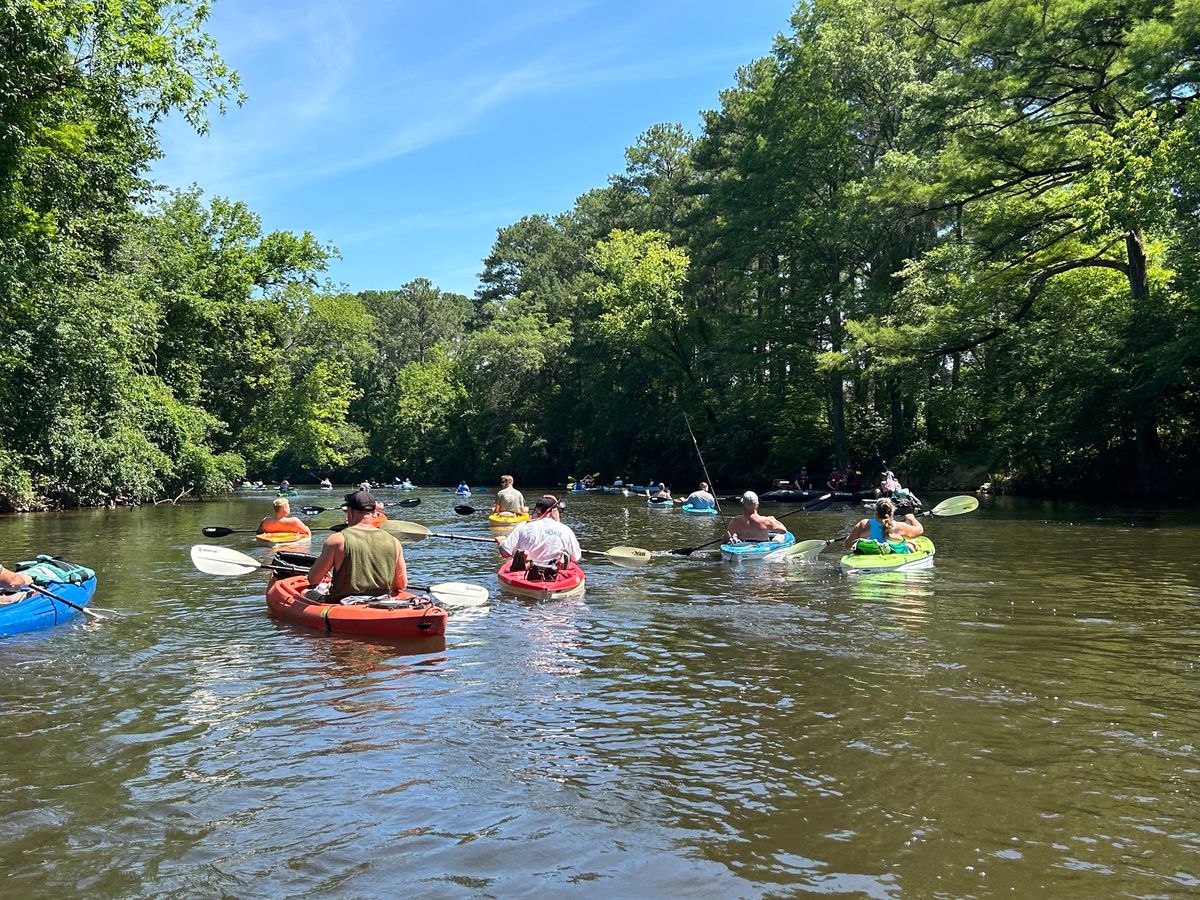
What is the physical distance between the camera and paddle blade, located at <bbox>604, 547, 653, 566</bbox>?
15.3m

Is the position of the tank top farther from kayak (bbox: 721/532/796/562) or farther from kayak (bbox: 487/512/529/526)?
kayak (bbox: 487/512/529/526)

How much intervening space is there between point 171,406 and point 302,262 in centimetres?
1000

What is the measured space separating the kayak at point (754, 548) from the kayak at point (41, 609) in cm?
973

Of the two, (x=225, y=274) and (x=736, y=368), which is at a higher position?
(x=225, y=274)

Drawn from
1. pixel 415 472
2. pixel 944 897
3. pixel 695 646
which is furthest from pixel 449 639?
pixel 415 472

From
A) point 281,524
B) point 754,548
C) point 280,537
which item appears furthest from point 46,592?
point 754,548

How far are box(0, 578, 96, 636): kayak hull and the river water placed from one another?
266 millimetres

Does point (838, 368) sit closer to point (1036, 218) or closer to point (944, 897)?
point (1036, 218)

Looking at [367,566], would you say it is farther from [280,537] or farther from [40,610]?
[280,537]

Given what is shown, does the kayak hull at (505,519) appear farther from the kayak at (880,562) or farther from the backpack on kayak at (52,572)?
the backpack on kayak at (52,572)

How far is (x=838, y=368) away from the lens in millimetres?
31953

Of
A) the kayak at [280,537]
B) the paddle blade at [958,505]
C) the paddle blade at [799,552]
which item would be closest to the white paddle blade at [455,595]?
the paddle blade at [799,552]

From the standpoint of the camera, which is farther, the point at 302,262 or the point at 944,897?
the point at 302,262

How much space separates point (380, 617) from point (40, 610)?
3978mm
